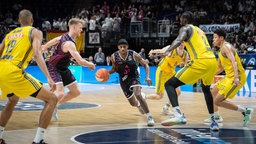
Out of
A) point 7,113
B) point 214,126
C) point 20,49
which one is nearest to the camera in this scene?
point 20,49

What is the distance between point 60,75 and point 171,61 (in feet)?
9.35

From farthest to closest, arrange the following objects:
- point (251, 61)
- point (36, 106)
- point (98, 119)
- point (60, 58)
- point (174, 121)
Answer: point (251, 61), point (36, 106), point (98, 119), point (60, 58), point (174, 121)

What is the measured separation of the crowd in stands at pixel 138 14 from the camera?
23922mm

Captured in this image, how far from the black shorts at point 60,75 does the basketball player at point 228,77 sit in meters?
2.70

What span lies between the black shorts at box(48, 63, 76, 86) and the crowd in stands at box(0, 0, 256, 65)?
45.1ft

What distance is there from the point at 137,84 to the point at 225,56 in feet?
5.71

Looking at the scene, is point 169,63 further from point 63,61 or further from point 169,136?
point 169,136

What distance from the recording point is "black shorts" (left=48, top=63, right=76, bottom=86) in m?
9.04

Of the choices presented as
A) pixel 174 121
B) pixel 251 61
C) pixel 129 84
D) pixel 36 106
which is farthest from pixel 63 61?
pixel 251 61

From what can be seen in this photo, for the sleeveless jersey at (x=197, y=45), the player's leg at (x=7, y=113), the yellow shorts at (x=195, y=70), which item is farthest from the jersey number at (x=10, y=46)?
the sleeveless jersey at (x=197, y=45)

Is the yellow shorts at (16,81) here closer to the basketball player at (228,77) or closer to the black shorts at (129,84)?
the black shorts at (129,84)

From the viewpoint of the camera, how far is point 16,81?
21.1 feet

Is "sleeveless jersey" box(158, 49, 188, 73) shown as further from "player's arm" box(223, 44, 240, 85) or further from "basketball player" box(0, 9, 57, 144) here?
"basketball player" box(0, 9, 57, 144)

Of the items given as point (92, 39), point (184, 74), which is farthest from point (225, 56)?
point (92, 39)
